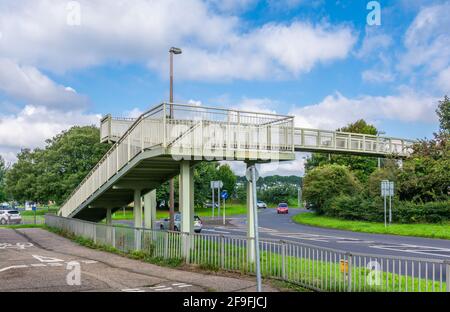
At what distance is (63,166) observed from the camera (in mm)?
45844

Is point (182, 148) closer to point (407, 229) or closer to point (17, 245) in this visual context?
point (17, 245)

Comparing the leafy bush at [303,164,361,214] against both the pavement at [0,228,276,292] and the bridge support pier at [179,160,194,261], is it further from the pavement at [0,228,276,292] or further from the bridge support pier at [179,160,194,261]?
the pavement at [0,228,276,292]

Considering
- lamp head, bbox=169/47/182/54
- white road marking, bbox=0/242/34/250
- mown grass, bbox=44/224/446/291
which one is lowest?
white road marking, bbox=0/242/34/250

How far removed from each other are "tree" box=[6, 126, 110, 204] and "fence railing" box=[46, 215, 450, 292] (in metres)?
30.6

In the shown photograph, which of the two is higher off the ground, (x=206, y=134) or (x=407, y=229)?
(x=206, y=134)

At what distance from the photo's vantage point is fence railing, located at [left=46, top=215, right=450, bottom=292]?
300 inches

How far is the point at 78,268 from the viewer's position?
1214 cm

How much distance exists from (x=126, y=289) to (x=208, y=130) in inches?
206

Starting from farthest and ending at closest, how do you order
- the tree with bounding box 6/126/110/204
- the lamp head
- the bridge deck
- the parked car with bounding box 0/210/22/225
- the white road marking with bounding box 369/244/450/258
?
the tree with bounding box 6/126/110/204 → the parked car with bounding box 0/210/22/225 → the lamp head → the white road marking with bounding box 369/244/450/258 → the bridge deck

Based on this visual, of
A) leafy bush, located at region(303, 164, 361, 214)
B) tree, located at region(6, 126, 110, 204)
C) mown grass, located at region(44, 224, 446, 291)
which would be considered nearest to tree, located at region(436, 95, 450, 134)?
leafy bush, located at region(303, 164, 361, 214)

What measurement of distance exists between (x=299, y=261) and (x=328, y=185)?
34.5 meters

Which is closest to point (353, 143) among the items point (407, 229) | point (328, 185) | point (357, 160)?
point (407, 229)

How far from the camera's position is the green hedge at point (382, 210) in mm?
29609
